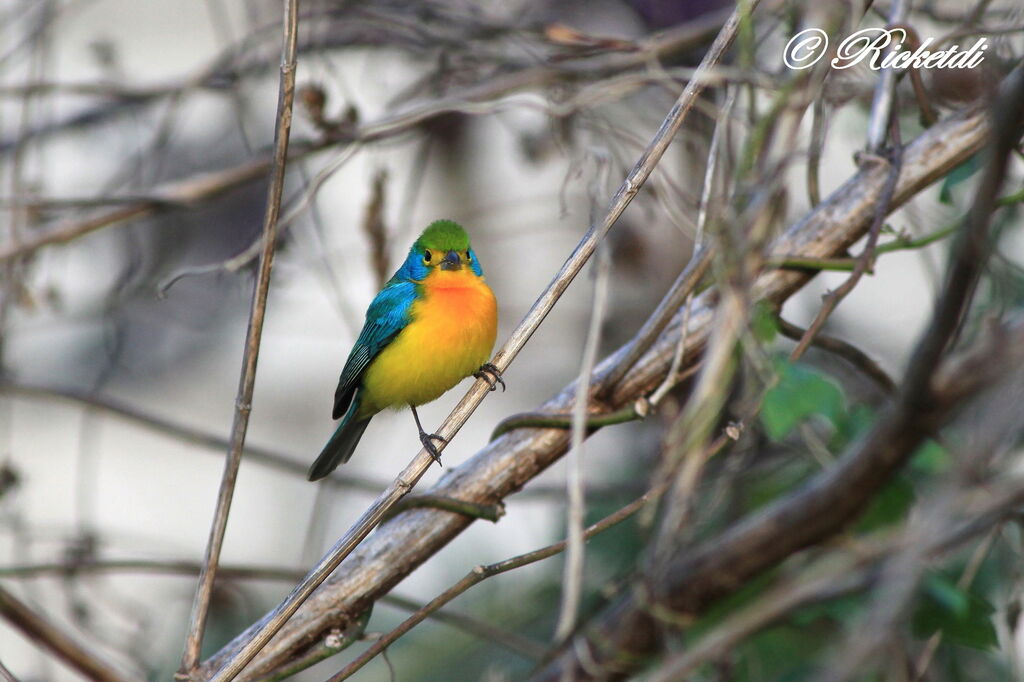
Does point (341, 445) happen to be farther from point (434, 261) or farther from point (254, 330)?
point (254, 330)

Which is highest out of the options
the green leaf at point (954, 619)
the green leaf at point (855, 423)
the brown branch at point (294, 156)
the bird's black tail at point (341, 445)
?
the brown branch at point (294, 156)

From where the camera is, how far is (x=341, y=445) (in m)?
3.69

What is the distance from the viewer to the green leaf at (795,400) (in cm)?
216

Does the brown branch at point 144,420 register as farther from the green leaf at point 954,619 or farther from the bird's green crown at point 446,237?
the green leaf at point 954,619

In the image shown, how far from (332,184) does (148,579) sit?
2.83m

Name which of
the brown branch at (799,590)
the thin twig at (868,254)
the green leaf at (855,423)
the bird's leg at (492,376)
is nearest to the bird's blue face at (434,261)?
the bird's leg at (492,376)

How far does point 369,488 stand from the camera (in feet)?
12.5

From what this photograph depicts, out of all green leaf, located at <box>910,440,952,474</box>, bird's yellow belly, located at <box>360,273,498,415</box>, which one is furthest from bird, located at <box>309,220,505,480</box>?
green leaf, located at <box>910,440,952,474</box>

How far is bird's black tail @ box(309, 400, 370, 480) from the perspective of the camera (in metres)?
3.48

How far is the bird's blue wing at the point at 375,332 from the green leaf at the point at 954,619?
187cm

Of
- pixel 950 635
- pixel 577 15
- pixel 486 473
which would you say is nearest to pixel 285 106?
pixel 486 473

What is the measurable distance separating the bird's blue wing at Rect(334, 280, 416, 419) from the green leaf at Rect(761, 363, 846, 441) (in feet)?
5.46

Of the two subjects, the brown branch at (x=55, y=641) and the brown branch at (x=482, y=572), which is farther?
the brown branch at (x=55, y=641)

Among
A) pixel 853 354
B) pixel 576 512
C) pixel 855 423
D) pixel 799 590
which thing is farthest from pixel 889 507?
pixel 576 512
